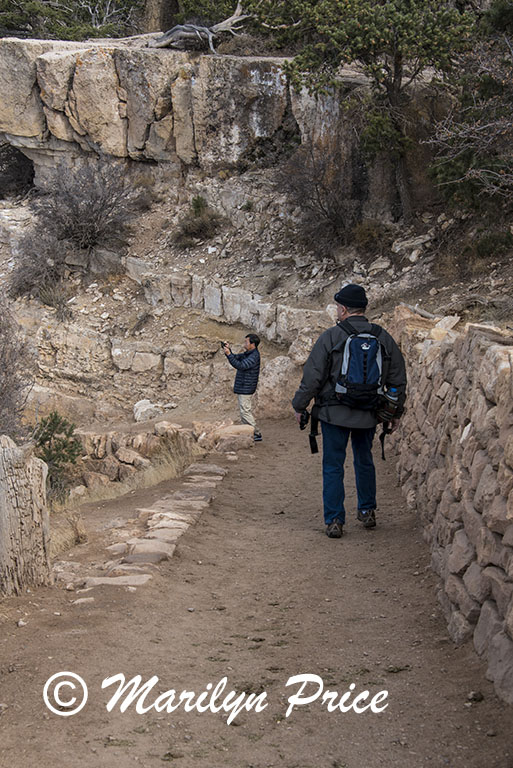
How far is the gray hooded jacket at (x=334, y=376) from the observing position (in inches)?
235

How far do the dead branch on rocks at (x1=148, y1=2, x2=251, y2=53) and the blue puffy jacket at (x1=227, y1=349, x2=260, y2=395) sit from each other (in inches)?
531

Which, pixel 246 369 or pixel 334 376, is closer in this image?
pixel 334 376

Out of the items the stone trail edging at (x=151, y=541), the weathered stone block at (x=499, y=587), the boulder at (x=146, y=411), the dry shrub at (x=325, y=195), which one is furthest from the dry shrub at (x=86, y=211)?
the weathered stone block at (x=499, y=587)

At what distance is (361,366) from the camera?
5.89 m

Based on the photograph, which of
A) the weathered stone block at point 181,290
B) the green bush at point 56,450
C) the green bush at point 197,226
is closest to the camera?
the green bush at point 56,450

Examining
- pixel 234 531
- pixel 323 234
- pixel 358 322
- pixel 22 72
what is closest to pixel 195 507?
pixel 234 531

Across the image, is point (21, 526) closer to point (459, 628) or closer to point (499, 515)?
point (459, 628)

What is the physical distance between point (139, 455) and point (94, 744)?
1034 cm

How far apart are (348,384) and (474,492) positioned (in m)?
1.83

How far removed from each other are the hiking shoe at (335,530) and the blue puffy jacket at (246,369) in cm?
499

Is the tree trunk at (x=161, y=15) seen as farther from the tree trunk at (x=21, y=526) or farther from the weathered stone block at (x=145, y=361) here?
the tree trunk at (x=21, y=526)

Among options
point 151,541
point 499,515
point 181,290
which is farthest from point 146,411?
point 499,515

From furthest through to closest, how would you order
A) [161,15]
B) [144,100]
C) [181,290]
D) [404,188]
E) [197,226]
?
[161,15], [144,100], [197,226], [181,290], [404,188]

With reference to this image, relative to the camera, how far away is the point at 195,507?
23.9 ft
